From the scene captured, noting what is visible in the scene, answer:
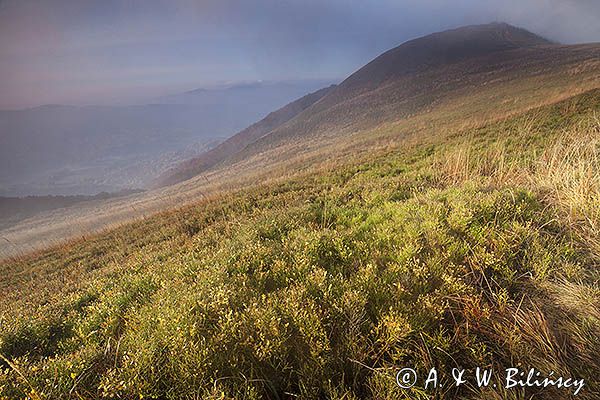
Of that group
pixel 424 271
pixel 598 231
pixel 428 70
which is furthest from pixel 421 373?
pixel 428 70

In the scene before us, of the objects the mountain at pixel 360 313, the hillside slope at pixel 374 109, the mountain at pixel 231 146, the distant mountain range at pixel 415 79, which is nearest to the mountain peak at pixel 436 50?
the distant mountain range at pixel 415 79

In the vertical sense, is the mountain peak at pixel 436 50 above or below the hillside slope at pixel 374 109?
above

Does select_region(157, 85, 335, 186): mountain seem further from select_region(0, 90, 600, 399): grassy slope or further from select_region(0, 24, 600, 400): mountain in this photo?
select_region(0, 90, 600, 399): grassy slope

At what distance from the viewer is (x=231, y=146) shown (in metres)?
121

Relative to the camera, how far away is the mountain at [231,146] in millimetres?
112062

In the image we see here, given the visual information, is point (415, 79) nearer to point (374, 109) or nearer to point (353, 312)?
point (374, 109)

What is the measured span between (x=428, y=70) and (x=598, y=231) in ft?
284

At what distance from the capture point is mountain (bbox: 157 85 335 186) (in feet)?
368

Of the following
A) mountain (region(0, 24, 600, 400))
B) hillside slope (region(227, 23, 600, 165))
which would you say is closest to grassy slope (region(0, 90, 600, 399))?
mountain (region(0, 24, 600, 400))

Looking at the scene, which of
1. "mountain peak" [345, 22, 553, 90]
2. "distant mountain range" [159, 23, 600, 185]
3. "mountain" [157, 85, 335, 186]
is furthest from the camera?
"mountain" [157, 85, 335, 186]

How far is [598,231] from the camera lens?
3695 millimetres

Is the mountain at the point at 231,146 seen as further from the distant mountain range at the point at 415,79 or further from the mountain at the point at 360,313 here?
the mountain at the point at 360,313

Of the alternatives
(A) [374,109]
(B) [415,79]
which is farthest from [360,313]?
(B) [415,79]

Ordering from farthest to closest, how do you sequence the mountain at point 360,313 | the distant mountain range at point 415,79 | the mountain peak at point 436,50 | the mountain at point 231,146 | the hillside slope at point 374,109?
the mountain at point 231,146 < the mountain peak at point 436,50 < the distant mountain range at point 415,79 < the hillside slope at point 374,109 < the mountain at point 360,313
